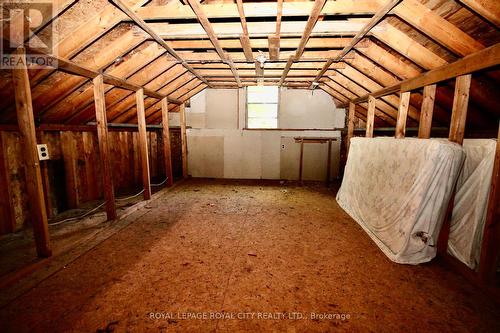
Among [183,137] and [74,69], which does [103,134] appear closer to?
[74,69]

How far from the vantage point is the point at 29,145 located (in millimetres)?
2564

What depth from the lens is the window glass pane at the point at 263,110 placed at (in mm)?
8102

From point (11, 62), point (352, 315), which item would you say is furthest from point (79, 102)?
point (352, 315)

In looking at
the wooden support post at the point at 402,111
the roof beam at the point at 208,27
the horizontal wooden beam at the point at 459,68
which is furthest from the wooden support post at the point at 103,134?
the wooden support post at the point at 402,111

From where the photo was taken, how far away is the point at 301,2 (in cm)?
276

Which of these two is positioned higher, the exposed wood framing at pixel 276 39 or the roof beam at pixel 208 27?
the roof beam at pixel 208 27

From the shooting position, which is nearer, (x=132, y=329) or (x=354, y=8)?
(x=132, y=329)

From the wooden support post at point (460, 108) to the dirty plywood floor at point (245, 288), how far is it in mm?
1671

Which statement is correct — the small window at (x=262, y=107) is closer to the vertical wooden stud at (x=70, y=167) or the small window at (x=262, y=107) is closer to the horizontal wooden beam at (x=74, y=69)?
the horizontal wooden beam at (x=74, y=69)

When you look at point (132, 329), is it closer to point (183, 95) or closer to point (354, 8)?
point (354, 8)

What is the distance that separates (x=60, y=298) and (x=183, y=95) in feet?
19.8

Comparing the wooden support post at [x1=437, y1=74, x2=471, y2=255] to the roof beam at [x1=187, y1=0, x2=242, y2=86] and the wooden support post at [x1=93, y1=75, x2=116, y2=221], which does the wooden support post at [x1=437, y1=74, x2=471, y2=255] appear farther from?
the wooden support post at [x1=93, y1=75, x2=116, y2=221]

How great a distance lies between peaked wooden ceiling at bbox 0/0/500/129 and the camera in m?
2.68

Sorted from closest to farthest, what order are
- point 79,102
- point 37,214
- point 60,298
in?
point 60,298, point 37,214, point 79,102
